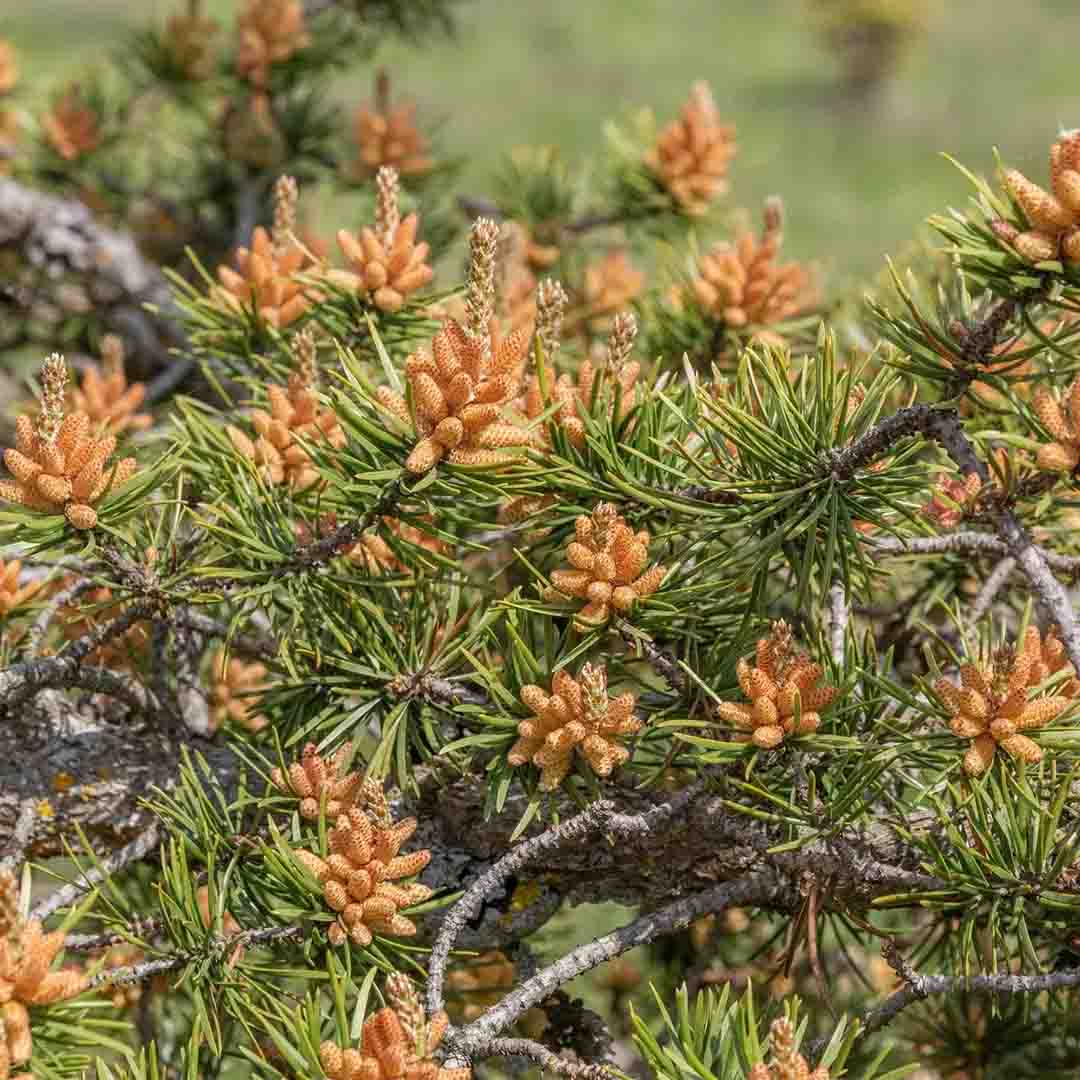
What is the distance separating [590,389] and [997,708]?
14.3 inches

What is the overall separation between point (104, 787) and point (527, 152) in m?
1.24

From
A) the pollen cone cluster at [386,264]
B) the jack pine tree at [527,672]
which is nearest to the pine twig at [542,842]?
the jack pine tree at [527,672]

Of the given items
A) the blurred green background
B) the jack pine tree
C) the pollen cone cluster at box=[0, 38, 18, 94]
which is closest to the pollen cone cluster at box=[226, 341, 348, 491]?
the jack pine tree

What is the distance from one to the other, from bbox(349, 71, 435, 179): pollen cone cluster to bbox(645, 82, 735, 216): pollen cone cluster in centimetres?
34

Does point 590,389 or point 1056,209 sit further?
point 590,389

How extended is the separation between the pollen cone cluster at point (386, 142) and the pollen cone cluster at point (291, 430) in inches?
35.7

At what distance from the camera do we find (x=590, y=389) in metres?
0.99

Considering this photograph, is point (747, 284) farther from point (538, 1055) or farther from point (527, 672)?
point (538, 1055)

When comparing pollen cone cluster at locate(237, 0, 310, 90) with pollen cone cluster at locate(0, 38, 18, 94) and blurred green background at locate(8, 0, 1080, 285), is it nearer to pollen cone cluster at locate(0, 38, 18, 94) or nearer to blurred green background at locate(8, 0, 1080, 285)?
pollen cone cluster at locate(0, 38, 18, 94)

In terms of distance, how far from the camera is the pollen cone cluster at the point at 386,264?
1.12 meters

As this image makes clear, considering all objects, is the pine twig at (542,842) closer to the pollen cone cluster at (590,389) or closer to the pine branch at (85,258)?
the pollen cone cluster at (590,389)

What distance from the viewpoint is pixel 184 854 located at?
945 millimetres

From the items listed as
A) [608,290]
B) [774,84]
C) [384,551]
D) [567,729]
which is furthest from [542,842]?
[774,84]

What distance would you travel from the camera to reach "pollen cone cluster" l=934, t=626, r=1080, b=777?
2.75 feet
